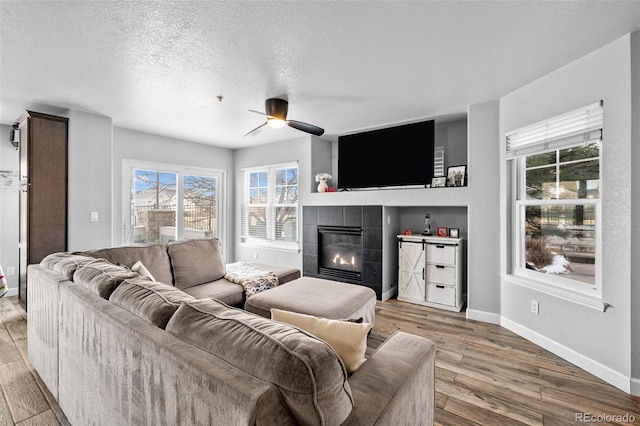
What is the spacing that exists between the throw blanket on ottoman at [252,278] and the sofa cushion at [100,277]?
1456 mm

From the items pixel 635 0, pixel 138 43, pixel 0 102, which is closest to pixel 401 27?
pixel 635 0

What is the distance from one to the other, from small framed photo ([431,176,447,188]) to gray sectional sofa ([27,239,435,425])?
9.67ft

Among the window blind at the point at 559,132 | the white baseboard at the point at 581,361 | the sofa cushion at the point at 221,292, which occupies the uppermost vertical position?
the window blind at the point at 559,132

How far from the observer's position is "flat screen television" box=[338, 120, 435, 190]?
13.3ft

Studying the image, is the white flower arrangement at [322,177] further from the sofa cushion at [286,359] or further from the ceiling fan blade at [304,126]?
the sofa cushion at [286,359]

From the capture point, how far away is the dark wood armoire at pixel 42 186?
3.41 m

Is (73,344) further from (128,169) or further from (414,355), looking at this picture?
(128,169)

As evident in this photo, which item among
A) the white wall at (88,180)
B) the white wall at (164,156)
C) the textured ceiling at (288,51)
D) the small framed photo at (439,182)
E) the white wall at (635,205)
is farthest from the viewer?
the white wall at (164,156)

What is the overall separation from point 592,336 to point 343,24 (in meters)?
3.02

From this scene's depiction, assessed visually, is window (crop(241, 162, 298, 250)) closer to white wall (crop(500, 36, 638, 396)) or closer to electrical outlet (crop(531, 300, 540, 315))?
electrical outlet (crop(531, 300, 540, 315))

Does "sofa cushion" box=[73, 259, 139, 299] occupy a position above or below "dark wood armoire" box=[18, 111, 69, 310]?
below

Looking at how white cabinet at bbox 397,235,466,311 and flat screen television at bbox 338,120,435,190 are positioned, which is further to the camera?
flat screen television at bbox 338,120,435,190

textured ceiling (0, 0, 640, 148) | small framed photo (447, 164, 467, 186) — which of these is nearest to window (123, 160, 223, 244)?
textured ceiling (0, 0, 640, 148)

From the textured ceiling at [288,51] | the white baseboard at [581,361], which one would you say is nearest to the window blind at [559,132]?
the textured ceiling at [288,51]
